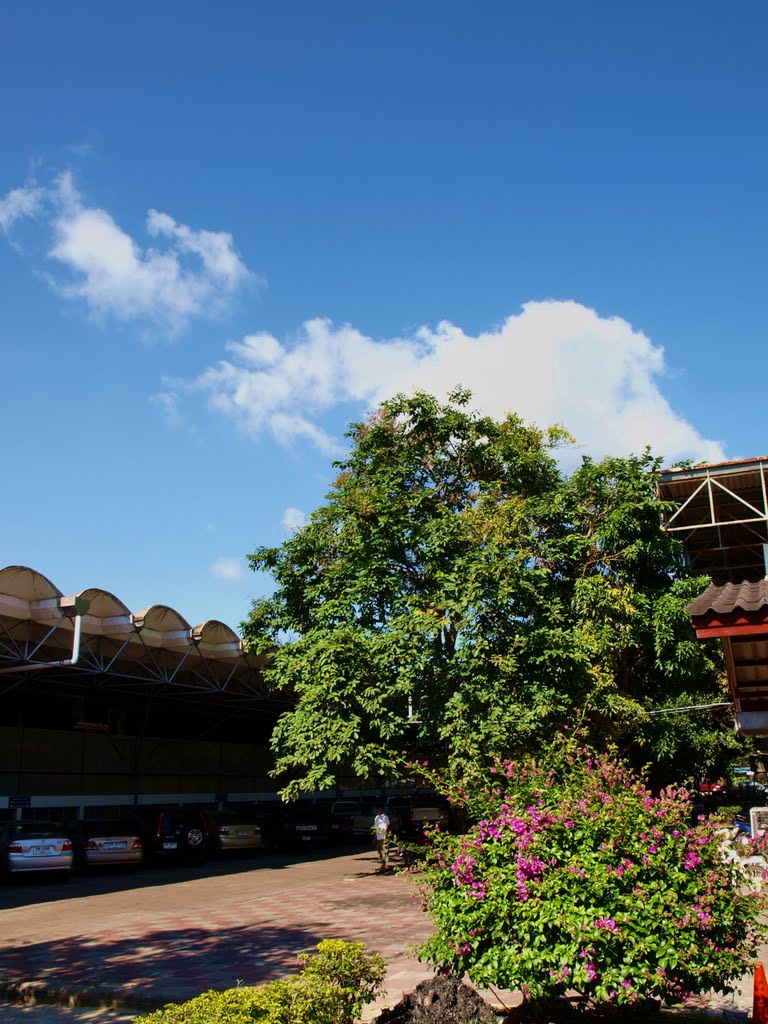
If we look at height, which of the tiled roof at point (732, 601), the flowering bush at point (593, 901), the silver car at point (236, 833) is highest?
the tiled roof at point (732, 601)

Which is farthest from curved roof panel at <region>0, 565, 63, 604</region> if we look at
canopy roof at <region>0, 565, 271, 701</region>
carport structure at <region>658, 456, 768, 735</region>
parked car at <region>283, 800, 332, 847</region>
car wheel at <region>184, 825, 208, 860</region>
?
carport structure at <region>658, 456, 768, 735</region>

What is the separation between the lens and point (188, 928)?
11930 mm

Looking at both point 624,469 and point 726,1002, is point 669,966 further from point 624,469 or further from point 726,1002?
point 624,469

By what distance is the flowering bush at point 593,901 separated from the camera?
5105 millimetres

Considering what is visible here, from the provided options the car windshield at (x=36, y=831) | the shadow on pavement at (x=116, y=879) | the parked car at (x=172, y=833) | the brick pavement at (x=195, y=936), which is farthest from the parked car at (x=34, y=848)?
the parked car at (x=172, y=833)

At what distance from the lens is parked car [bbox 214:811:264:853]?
23.3 m

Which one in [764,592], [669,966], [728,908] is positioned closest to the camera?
[669,966]

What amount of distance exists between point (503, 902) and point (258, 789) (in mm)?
32180

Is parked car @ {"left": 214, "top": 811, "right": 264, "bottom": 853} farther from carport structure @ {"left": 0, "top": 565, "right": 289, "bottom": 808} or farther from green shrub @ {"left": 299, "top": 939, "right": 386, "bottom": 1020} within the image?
green shrub @ {"left": 299, "top": 939, "right": 386, "bottom": 1020}

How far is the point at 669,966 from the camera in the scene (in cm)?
507

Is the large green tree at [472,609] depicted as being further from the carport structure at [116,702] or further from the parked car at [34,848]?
the parked car at [34,848]

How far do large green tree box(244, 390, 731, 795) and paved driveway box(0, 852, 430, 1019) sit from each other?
2.70m

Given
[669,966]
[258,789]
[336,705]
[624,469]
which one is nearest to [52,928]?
[336,705]

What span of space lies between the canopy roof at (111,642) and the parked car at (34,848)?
3.44 meters
